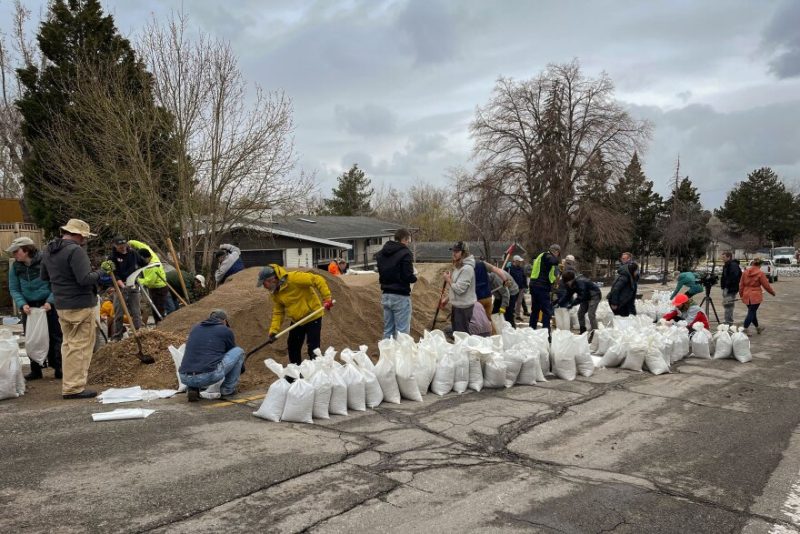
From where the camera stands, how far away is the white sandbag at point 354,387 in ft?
17.8

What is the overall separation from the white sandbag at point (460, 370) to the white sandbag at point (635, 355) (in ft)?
8.48

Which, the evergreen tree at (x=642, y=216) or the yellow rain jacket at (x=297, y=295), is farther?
the evergreen tree at (x=642, y=216)

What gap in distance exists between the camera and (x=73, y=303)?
5.76 metres

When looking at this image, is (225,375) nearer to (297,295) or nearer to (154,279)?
(297,295)

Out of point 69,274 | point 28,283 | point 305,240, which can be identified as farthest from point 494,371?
point 305,240

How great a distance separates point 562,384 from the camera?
22.4 feet

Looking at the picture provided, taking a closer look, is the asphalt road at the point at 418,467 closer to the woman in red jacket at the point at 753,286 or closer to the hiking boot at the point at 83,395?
the hiking boot at the point at 83,395

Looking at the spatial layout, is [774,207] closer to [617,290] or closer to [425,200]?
[425,200]

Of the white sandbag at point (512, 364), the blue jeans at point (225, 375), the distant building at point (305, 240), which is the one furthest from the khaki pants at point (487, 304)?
the distant building at point (305, 240)

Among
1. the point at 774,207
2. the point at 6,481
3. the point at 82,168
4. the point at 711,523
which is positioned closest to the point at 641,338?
the point at 711,523

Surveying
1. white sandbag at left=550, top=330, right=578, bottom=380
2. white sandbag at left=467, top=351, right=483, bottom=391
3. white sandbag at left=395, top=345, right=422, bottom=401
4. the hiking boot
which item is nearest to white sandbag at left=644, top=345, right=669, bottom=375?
white sandbag at left=550, top=330, right=578, bottom=380

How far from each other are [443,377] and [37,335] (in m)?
4.51

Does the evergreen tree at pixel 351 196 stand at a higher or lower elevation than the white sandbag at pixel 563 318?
higher

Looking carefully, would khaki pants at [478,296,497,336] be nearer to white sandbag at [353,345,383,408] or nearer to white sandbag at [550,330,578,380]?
white sandbag at [550,330,578,380]
